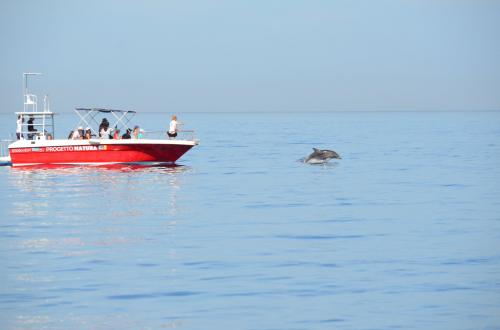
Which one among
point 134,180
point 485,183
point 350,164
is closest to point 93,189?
point 134,180

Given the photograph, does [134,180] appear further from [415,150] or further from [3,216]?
[415,150]

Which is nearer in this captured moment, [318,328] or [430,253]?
[318,328]

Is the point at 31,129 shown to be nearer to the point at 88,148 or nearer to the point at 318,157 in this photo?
the point at 88,148

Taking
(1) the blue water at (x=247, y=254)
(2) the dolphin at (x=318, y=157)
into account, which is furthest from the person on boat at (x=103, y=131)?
(2) the dolphin at (x=318, y=157)

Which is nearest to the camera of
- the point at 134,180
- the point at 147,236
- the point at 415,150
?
the point at 147,236

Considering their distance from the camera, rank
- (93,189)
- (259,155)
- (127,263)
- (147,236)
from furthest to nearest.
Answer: (259,155) < (93,189) < (147,236) < (127,263)

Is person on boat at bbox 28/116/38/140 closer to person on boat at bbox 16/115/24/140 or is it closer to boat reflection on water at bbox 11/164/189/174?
person on boat at bbox 16/115/24/140

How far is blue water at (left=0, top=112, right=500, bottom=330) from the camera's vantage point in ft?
60.6

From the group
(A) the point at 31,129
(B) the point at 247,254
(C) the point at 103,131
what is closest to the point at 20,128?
(A) the point at 31,129

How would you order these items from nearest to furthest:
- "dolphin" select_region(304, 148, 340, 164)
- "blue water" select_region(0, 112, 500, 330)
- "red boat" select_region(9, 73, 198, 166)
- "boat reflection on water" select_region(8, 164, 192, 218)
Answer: "blue water" select_region(0, 112, 500, 330), "boat reflection on water" select_region(8, 164, 192, 218), "red boat" select_region(9, 73, 198, 166), "dolphin" select_region(304, 148, 340, 164)

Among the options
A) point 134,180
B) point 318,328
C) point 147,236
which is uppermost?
point 134,180

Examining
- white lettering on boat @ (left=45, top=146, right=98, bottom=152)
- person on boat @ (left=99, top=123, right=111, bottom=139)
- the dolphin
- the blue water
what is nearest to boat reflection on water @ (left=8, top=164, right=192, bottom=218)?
the blue water

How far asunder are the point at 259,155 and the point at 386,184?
99.1 feet

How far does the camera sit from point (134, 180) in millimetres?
48000
